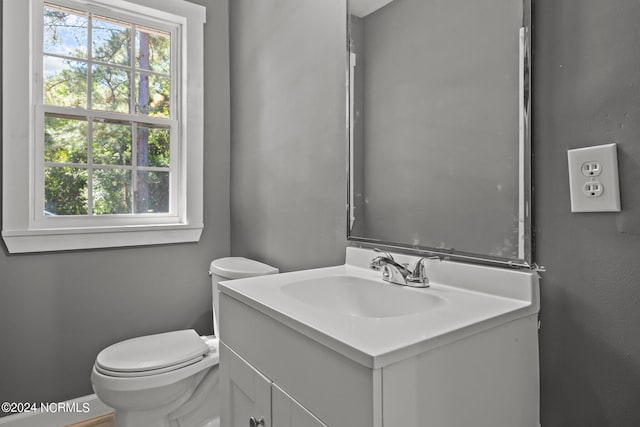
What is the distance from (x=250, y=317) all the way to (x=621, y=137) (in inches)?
33.4

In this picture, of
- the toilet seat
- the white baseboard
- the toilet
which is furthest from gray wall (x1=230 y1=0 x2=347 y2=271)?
the white baseboard

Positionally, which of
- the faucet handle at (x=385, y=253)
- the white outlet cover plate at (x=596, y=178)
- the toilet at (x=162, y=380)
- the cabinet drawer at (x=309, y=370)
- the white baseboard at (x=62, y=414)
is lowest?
the white baseboard at (x=62, y=414)

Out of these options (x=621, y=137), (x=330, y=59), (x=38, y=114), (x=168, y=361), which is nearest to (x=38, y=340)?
(x=168, y=361)

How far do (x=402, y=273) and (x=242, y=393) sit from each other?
521mm

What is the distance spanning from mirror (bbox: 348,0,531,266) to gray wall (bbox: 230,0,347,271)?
0.45 ft

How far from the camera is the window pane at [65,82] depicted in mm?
1822

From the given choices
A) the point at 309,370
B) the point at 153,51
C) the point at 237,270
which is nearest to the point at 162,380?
the point at 237,270

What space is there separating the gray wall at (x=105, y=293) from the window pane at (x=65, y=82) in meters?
0.64

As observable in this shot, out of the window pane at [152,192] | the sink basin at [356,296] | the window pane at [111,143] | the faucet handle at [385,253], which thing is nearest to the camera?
the sink basin at [356,296]

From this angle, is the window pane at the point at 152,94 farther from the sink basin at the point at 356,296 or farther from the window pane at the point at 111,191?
the sink basin at the point at 356,296

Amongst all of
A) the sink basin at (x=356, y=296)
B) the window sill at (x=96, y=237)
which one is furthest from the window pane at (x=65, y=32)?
the sink basin at (x=356, y=296)

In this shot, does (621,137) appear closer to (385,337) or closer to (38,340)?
(385,337)

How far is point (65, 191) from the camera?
1858mm

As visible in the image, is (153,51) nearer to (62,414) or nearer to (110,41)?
(110,41)
